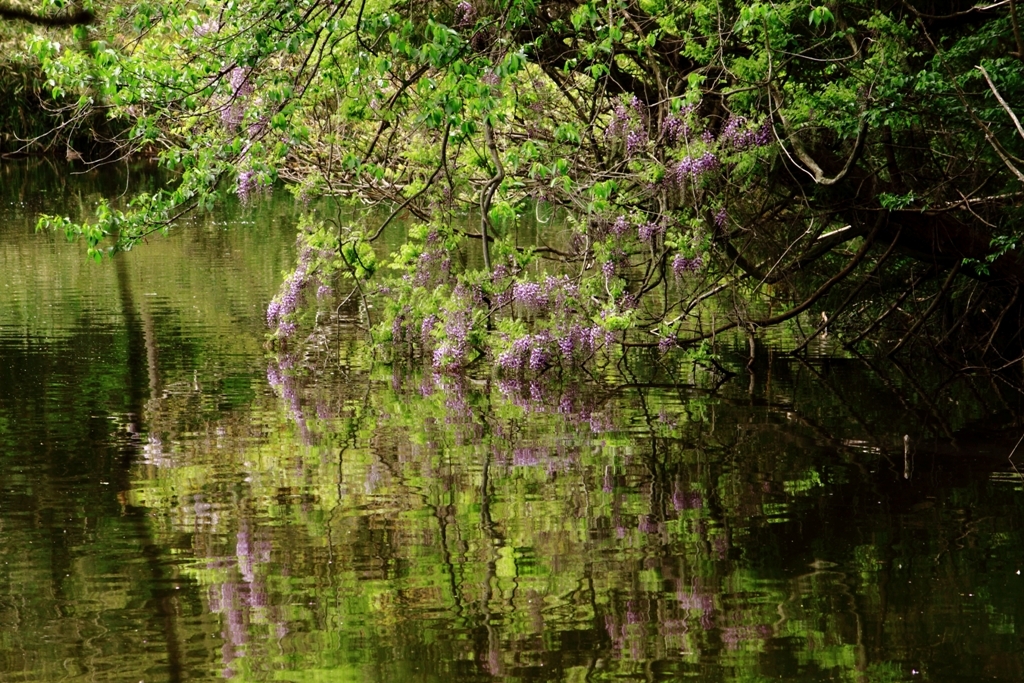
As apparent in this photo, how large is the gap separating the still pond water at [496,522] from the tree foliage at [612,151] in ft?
2.72

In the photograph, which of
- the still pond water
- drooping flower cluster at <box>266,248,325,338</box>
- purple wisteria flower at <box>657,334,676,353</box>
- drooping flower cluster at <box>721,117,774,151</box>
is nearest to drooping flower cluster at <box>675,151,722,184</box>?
drooping flower cluster at <box>721,117,774,151</box>

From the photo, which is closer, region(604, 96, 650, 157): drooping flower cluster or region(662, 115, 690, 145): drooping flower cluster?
region(662, 115, 690, 145): drooping flower cluster

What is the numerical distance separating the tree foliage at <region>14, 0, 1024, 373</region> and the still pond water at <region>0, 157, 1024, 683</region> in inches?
32.7

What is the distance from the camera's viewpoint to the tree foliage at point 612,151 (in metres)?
10.4

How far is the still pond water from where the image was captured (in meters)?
5.98


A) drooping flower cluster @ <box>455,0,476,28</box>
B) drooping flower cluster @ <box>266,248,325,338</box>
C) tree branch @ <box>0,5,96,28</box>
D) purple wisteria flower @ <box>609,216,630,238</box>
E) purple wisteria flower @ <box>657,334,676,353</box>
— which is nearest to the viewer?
drooping flower cluster @ <box>455,0,476,28</box>

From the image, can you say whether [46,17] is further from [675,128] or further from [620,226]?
[675,128]

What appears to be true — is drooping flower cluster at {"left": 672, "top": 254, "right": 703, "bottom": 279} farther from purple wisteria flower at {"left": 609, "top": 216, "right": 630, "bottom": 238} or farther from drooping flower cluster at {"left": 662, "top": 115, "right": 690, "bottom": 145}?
drooping flower cluster at {"left": 662, "top": 115, "right": 690, "bottom": 145}

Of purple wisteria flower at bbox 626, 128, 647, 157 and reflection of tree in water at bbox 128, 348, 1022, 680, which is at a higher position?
purple wisteria flower at bbox 626, 128, 647, 157

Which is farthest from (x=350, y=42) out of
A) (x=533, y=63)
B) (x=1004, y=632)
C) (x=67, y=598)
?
(x=1004, y=632)

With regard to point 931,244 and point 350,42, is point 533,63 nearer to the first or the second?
point 350,42

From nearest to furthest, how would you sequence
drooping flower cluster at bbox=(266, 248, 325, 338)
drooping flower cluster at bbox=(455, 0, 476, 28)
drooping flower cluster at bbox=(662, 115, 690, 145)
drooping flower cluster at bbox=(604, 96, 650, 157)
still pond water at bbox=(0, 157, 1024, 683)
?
still pond water at bbox=(0, 157, 1024, 683) → drooping flower cluster at bbox=(455, 0, 476, 28) → drooping flower cluster at bbox=(662, 115, 690, 145) → drooping flower cluster at bbox=(604, 96, 650, 157) → drooping flower cluster at bbox=(266, 248, 325, 338)

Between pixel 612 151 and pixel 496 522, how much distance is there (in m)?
5.73

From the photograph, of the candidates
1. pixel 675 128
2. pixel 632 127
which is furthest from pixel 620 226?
pixel 675 128
